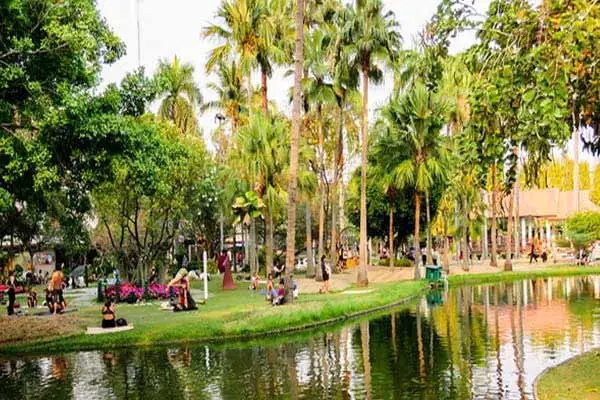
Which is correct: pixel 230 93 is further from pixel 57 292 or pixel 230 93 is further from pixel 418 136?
pixel 57 292

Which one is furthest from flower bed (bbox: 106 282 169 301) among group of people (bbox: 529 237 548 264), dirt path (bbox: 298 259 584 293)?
group of people (bbox: 529 237 548 264)

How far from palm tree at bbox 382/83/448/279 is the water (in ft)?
54.6

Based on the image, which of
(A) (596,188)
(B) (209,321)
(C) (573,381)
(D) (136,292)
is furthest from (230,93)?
(A) (596,188)

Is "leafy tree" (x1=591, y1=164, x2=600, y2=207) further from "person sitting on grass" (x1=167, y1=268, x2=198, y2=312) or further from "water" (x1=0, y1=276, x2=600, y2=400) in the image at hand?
"person sitting on grass" (x1=167, y1=268, x2=198, y2=312)

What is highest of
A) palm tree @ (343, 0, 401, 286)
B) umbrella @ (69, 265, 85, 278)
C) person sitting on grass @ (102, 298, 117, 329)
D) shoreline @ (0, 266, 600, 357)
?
palm tree @ (343, 0, 401, 286)

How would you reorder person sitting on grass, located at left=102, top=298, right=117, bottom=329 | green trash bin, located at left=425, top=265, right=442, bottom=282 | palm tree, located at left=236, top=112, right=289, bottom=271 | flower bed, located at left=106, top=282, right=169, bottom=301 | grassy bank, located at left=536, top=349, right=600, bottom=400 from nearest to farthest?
grassy bank, located at left=536, top=349, right=600, bottom=400 → person sitting on grass, located at left=102, top=298, right=117, bottom=329 → flower bed, located at left=106, top=282, right=169, bottom=301 → palm tree, located at left=236, top=112, right=289, bottom=271 → green trash bin, located at left=425, top=265, right=442, bottom=282

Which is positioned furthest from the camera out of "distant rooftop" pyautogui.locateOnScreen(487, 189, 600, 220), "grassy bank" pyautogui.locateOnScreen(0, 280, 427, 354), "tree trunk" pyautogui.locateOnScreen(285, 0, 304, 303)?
"distant rooftop" pyautogui.locateOnScreen(487, 189, 600, 220)

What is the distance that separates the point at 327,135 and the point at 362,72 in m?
15.4

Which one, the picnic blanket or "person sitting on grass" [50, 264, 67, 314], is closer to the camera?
the picnic blanket

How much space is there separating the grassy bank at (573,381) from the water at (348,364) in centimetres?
Result: 41

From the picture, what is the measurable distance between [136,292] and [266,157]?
35.9 feet

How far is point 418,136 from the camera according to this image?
4106 cm

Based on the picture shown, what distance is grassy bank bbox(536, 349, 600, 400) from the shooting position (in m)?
11.4

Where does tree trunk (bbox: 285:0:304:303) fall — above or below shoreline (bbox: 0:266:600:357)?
above
